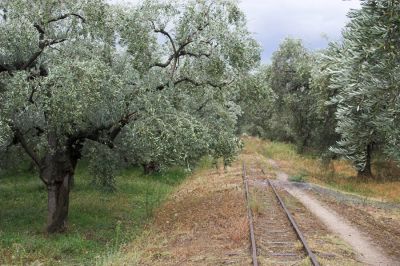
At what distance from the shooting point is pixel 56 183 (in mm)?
18250

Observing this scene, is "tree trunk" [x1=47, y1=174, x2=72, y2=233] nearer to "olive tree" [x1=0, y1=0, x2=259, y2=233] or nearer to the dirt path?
"olive tree" [x1=0, y1=0, x2=259, y2=233]

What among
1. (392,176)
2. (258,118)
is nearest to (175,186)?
(392,176)

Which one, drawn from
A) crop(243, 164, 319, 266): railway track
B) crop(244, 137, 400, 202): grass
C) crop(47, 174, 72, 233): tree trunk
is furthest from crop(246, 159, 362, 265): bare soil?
crop(244, 137, 400, 202): grass

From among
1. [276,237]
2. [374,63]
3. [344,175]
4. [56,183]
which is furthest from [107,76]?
[344,175]

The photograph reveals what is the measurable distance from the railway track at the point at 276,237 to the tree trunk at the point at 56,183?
6.61m

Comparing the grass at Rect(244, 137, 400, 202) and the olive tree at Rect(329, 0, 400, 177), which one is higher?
the olive tree at Rect(329, 0, 400, 177)

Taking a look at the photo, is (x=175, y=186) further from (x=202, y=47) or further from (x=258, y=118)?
(x=258, y=118)

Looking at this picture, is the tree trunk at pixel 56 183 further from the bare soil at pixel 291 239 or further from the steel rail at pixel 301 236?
the steel rail at pixel 301 236

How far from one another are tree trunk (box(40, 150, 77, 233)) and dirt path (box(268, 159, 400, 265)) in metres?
9.35

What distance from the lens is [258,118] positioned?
89062mm

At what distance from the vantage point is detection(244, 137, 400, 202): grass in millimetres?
31841

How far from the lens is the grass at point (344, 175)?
31841mm

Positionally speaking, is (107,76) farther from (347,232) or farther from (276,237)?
(347,232)

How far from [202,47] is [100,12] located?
519 cm
